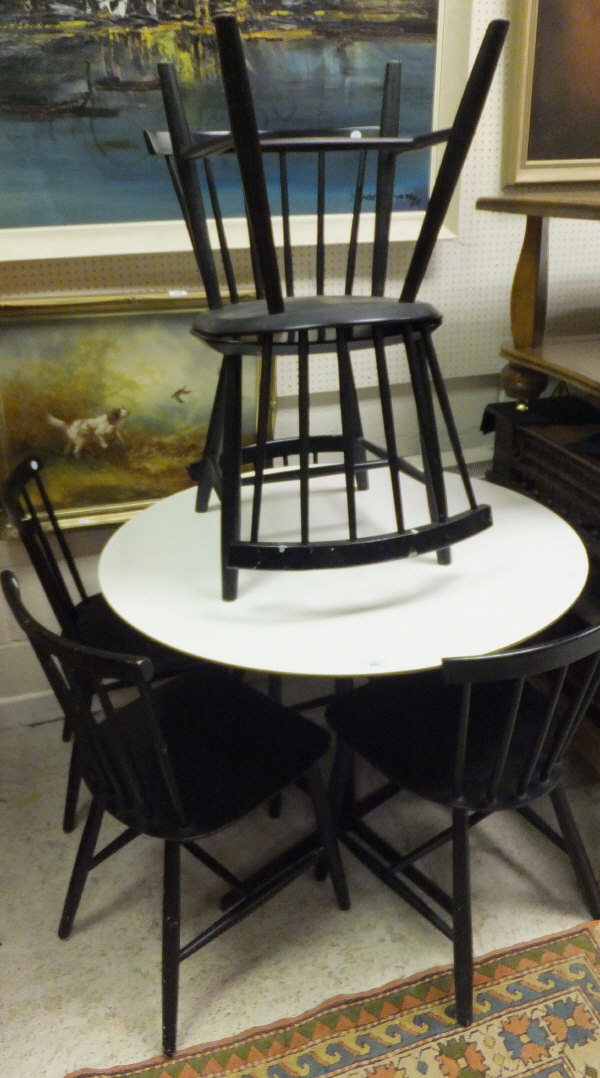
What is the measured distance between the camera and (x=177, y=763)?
1399 millimetres

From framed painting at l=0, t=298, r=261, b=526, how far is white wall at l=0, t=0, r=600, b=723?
0.11 metres

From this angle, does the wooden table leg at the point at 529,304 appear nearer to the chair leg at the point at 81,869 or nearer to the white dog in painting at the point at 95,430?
the white dog in painting at the point at 95,430

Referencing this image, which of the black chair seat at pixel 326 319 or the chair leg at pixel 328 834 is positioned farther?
the chair leg at pixel 328 834

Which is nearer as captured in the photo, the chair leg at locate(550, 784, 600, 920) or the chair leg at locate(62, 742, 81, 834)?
the chair leg at locate(550, 784, 600, 920)

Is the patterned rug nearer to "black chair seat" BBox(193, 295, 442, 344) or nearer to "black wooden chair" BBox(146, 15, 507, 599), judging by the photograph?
"black wooden chair" BBox(146, 15, 507, 599)

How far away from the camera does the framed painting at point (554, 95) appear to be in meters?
1.90

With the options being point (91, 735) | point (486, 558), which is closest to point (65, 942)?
point (91, 735)

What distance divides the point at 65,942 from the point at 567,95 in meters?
2.31

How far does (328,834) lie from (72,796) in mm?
673

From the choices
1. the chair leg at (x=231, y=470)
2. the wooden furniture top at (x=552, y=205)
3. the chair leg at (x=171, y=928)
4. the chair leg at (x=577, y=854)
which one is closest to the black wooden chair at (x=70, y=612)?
the chair leg at (x=171, y=928)

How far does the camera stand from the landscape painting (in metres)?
1.63

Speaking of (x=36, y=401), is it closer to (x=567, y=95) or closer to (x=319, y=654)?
(x=319, y=654)

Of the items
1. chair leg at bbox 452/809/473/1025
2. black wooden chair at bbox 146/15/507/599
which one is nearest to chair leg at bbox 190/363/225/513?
black wooden chair at bbox 146/15/507/599

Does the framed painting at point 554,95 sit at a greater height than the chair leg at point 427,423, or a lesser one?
greater
